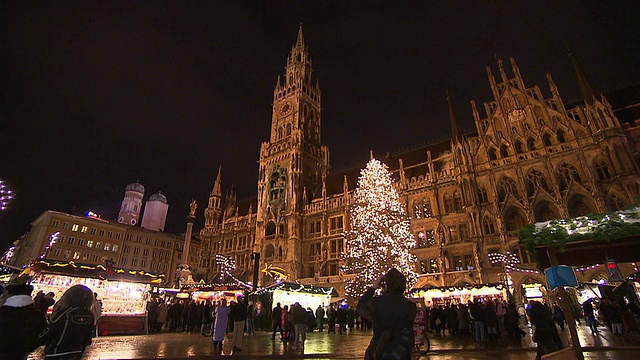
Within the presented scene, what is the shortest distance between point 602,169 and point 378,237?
62.4 feet

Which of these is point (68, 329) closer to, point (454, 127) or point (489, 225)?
point (489, 225)

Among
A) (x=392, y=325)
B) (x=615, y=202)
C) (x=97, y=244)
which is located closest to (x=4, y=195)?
(x=392, y=325)

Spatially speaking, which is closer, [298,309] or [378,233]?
[298,309]

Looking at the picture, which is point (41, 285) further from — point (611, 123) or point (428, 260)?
point (611, 123)

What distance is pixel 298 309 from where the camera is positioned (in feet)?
39.1

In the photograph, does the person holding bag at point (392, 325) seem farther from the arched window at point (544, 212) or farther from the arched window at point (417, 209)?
the arched window at point (417, 209)

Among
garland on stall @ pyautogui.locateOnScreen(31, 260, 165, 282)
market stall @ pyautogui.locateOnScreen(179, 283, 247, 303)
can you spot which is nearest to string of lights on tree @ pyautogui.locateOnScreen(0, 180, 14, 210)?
garland on stall @ pyautogui.locateOnScreen(31, 260, 165, 282)

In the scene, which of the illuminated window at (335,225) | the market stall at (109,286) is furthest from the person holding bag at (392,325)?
the illuminated window at (335,225)

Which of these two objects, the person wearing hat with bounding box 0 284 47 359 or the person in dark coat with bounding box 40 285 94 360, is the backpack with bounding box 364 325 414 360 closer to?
the person in dark coat with bounding box 40 285 94 360

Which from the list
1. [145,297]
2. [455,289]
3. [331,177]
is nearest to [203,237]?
[331,177]

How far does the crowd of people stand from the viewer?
3.41m

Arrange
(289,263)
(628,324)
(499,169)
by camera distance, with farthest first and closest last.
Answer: (289,263)
(499,169)
(628,324)

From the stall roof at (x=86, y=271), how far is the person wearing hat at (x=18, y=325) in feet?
51.9

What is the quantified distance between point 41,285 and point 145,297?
5138mm
